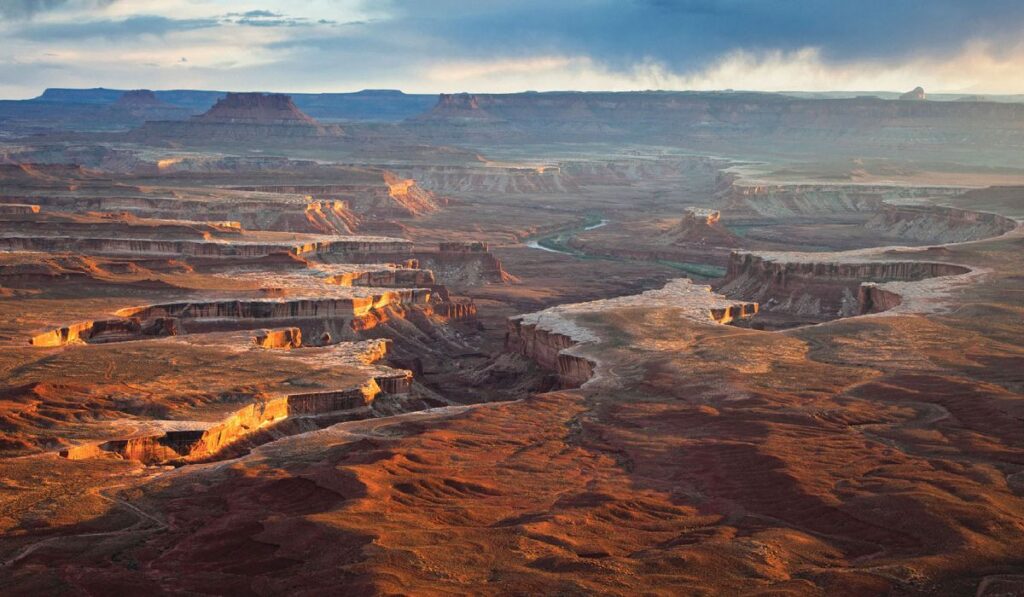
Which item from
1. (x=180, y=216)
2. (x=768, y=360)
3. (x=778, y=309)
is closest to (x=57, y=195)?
(x=180, y=216)

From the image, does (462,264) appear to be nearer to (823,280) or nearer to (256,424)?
(823,280)

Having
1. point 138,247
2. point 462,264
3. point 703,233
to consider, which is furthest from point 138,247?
point 703,233

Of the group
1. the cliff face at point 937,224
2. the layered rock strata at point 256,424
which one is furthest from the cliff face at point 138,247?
the cliff face at point 937,224

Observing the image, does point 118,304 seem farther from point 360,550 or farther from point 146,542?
point 360,550

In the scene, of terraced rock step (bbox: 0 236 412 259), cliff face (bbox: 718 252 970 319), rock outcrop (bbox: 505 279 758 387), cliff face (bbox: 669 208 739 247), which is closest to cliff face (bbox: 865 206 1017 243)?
cliff face (bbox: 669 208 739 247)

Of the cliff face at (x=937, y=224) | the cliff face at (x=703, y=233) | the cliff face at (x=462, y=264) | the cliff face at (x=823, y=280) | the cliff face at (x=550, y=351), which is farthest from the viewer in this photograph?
the cliff face at (x=703, y=233)

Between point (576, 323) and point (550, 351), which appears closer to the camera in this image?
point (550, 351)

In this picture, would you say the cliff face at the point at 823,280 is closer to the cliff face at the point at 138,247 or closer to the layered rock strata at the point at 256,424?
the cliff face at the point at 138,247

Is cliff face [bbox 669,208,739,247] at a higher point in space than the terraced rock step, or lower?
lower

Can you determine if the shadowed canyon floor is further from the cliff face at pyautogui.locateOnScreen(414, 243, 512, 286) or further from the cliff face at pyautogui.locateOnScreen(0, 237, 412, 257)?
the cliff face at pyautogui.locateOnScreen(414, 243, 512, 286)

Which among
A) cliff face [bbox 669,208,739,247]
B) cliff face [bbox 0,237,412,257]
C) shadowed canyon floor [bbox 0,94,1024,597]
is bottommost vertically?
cliff face [bbox 669,208,739,247]
